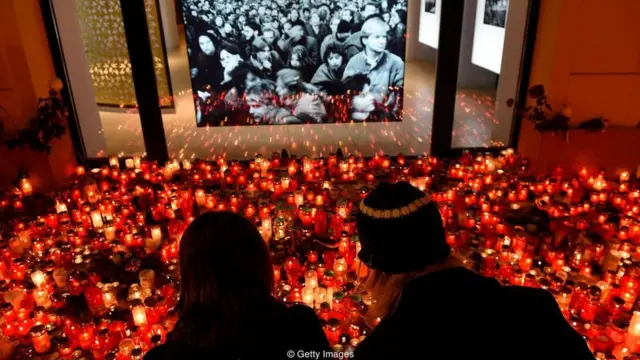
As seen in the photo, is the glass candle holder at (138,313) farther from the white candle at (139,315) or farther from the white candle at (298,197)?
the white candle at (298,197)

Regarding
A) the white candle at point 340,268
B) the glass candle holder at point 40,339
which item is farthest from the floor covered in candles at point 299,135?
the glass candle holder at point 40,339

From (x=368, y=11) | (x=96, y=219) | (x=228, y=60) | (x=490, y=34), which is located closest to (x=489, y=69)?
(x=490, y=34)

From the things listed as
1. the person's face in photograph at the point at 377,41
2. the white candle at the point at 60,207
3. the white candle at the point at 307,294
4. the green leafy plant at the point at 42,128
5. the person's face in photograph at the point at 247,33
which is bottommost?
the white candle at the point at 307,294

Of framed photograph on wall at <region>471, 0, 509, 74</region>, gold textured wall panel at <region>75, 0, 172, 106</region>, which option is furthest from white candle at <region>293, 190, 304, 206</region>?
framed photograph on wall at <region>471, 0, 509, 74</region>

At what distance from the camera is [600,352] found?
222 centimetres

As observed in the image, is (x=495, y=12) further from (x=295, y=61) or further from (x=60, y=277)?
(x=60, y=277)

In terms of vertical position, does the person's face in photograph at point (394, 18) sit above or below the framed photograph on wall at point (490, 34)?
above

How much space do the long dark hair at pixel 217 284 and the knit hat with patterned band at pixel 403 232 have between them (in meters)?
0.31

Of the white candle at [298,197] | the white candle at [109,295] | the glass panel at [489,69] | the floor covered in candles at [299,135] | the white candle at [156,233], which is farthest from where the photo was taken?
the floor covered in candles at [299,135]

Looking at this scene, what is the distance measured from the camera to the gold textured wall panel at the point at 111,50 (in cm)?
476

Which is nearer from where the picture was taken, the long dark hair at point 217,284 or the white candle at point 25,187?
the long dark hair at point 217,284

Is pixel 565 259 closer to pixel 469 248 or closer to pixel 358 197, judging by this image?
pixel 469 248

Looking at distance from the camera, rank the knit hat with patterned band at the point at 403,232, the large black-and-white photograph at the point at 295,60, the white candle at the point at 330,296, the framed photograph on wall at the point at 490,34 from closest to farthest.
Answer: the knit hat with patterned band at the point at 403,232 → the white candle at the point at 330,296 → the large black-and-white photograph at the point at 295,60 → the framed photograph on wall at the point at 490,34

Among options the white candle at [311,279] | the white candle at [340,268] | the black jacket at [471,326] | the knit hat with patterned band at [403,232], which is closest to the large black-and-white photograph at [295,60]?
the white candle at [340,268]
